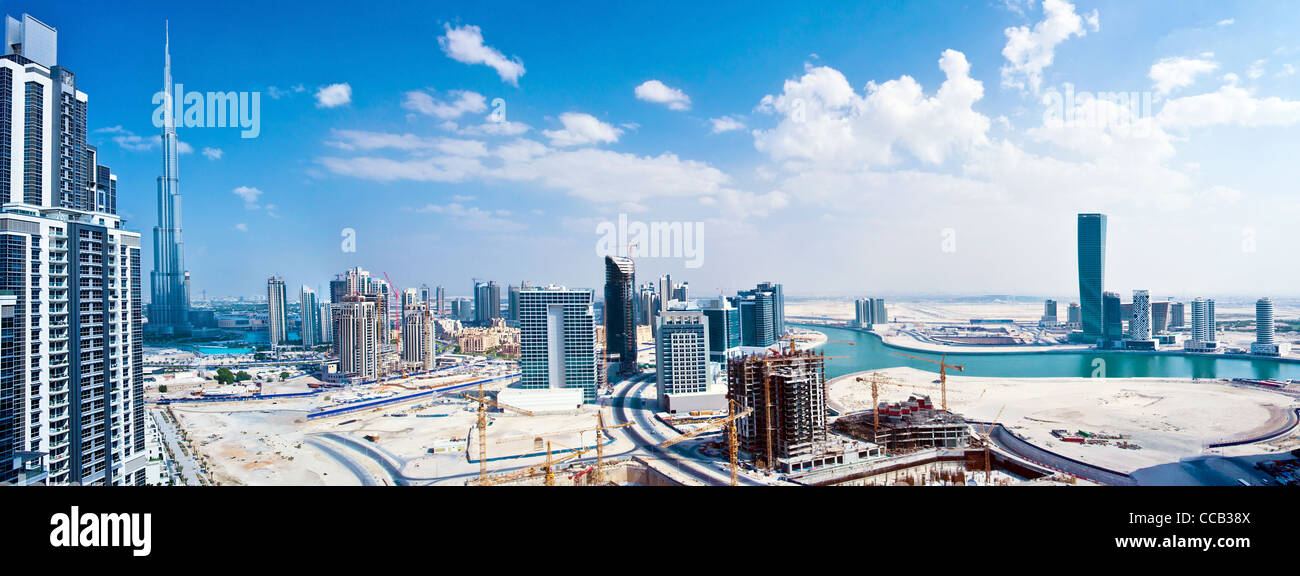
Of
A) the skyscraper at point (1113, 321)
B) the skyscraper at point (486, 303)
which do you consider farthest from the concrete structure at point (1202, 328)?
the skyscraper at point (486, 303)

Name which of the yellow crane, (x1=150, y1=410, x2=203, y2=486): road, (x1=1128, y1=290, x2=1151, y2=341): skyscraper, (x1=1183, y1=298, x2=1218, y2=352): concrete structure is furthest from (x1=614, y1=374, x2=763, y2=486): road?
(x1=1128, y1=290, x2=1151, y2=341): skyscraper

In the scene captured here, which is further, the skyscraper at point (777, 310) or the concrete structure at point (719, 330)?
the skyscraper at point (777, 310)

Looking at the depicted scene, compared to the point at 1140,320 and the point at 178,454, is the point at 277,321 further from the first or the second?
the point at 1140,320

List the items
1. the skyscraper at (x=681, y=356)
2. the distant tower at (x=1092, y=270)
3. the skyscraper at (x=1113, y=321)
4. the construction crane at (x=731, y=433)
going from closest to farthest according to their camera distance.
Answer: the construction crane at (x=731, y=433)
the distant tower at (x=1092, y=270)
the skyscraper at (x=681, y=356)
the skyscraper at (x=1113, y=321)

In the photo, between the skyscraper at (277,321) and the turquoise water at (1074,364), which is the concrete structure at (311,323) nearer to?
the skyscraper at (277,321)

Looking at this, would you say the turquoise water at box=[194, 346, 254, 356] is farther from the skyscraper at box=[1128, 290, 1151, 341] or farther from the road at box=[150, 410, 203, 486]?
the skyscraper at box=[1128, 290, 1151, 341]
